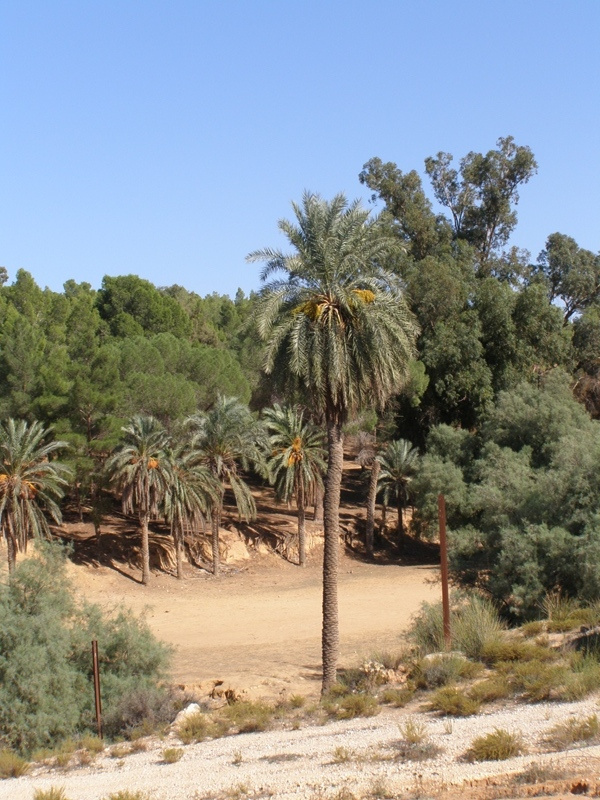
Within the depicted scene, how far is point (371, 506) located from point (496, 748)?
126 feet

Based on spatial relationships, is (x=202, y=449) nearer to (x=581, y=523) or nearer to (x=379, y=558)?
(x=379, y=558)

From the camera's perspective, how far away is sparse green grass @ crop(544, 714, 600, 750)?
1210cm

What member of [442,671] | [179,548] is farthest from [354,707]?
[179,548]

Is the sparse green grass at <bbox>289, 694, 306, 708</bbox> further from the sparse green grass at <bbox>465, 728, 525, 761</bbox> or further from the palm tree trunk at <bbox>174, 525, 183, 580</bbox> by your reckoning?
the palm tree trunk at <bbox>174, 525, 183, 580</bbox>

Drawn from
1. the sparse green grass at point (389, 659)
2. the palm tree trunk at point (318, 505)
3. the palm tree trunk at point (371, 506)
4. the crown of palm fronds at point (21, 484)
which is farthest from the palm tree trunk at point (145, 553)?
the sparse green grass at point (389, 659)

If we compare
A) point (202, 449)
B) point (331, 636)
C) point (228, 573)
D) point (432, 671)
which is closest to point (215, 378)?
point (202, 449)

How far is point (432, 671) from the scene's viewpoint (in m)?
17.4

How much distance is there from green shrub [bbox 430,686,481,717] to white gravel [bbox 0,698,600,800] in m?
0.31

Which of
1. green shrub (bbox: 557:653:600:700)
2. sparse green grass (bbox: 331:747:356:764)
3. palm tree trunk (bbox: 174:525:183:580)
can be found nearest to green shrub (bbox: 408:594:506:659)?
green shrub (bbox: 557:653:600:700)

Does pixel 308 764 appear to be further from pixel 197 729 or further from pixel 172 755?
pixel 197 729

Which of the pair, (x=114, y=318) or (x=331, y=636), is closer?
(x=331, y=636)

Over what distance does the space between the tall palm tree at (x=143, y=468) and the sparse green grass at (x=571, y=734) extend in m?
29.8

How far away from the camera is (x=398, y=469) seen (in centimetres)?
5178

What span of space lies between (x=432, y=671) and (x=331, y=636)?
3.80 metres
